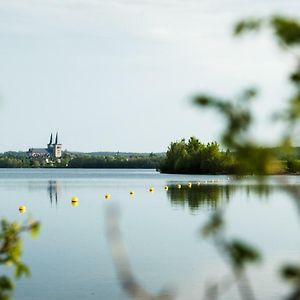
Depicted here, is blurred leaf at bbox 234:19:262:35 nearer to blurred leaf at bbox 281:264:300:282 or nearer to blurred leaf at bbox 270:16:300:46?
blurred leaf at bbox 270:16:300:46

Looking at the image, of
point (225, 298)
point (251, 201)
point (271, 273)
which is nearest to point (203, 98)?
point (225, 298)

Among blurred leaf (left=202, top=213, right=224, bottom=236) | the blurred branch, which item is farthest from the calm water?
the blurred branch

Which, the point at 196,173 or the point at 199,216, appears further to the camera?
the point at 196,173

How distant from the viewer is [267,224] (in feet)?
99.4

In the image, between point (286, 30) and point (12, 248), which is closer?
point (286, 30)

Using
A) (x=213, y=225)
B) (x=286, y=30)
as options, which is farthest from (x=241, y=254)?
(x=286, y=30)

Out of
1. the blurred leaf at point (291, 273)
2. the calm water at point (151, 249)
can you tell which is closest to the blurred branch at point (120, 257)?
the calm water at point (151, 249)

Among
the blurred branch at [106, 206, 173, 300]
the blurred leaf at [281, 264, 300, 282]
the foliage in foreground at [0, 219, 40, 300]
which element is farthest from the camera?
the foliage in foreground at [0, 219, 40, 300]

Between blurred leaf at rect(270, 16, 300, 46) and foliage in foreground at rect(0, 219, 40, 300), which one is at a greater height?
blurred leaf at rect(270, 16, 300, 46)

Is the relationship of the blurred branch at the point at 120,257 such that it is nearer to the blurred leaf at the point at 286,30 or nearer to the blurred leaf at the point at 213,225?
the blurred leaf at the point at 213,225

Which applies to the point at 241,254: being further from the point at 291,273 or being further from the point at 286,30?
the point at 286,30

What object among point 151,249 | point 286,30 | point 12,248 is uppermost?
point 286,30

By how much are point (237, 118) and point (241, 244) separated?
35cm

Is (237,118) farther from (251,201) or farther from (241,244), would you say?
(251,201)
